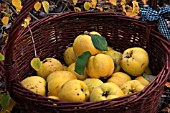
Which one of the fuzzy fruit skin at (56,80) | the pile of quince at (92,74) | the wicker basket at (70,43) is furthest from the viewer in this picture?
the fuzzy fruit skin at (56,80)

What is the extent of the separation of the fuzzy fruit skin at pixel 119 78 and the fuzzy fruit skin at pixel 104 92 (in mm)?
183

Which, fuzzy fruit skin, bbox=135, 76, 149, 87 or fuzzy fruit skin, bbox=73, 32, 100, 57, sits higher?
fuzzy fruit skin, bbox=73, 32, 100, 57

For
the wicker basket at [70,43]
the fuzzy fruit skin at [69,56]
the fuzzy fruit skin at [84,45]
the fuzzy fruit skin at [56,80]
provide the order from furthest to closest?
the fuzzy fruit skin at [69,56] → the fuzzy fruit skin at [84,45] → the fuzzy fruit skin at [56,80] → the wicker basket at [70,43]

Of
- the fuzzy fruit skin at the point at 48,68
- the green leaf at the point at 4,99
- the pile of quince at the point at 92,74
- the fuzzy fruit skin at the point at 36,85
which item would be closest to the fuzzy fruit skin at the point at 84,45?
the pile of quince at the point at 92,74

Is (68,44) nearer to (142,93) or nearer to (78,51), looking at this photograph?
(78,51)

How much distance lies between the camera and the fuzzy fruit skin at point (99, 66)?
1444 millimetres

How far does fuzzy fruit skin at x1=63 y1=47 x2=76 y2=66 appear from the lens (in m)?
1.63

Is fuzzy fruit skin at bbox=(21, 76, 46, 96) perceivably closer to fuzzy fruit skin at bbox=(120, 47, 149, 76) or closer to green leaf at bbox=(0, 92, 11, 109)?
green leaf at bbox=(0, 92, 11, 109)

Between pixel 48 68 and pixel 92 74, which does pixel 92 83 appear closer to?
pixel 92 74

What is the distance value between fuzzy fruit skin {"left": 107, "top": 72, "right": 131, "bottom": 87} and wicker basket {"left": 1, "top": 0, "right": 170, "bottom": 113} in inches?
5.4

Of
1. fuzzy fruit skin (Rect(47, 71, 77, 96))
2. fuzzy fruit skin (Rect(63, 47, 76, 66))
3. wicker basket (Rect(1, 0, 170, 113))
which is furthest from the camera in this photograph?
fuzzy fruit skin (Rect(63, 47, 76, 66))

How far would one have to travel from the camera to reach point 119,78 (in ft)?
4.89

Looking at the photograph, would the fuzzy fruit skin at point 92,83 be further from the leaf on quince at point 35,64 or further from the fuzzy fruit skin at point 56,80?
the leaf on quince at point 35,64

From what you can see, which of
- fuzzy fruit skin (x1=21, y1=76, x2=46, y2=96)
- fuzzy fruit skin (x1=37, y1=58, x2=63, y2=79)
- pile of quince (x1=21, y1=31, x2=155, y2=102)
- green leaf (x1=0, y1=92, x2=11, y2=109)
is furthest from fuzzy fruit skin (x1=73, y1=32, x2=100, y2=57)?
green leaf (x1=0, y1=92, x2=11, y2=109)
